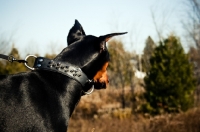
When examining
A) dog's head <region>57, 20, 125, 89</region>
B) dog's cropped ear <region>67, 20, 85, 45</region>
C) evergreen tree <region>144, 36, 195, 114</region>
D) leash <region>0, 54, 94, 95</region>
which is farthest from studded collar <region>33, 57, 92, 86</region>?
evergreen tree <region>144, 36, 195, 114</region>

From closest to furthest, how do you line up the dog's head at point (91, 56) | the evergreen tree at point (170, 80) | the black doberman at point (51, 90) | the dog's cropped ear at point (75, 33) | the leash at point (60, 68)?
the black doberman at point (51, 90)
the leash at point (60, 68)
the dog's head at point (91, 56)
the dog's cropped ear at point (75, 33)
the evergreen tree at point (170, 80)

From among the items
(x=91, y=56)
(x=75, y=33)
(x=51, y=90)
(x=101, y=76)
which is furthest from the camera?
(x=75, y=33)

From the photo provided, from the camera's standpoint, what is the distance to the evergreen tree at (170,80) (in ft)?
39.6

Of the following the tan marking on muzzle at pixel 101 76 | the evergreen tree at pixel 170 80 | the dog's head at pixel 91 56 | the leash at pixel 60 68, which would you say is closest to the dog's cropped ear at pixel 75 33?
the dog's head at pixel 91 56

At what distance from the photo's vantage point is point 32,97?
259 cm

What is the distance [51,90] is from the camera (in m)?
2.73

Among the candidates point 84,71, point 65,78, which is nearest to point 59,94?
point 65,78

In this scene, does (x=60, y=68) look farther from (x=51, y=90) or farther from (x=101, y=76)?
(x=101, y=76)

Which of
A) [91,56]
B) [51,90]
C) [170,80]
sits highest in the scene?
[91,56]

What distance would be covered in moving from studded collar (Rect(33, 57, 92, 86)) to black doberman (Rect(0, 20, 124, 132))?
17mm

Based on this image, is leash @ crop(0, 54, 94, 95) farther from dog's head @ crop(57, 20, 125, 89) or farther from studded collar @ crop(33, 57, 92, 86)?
dog's head @ crop(57, 20, 125, 89)

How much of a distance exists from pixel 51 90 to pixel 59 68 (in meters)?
0.28

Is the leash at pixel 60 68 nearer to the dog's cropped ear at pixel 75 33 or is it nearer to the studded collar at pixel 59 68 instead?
the studded collar at pixel 59 68

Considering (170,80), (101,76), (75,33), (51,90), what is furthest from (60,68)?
(170,80)
